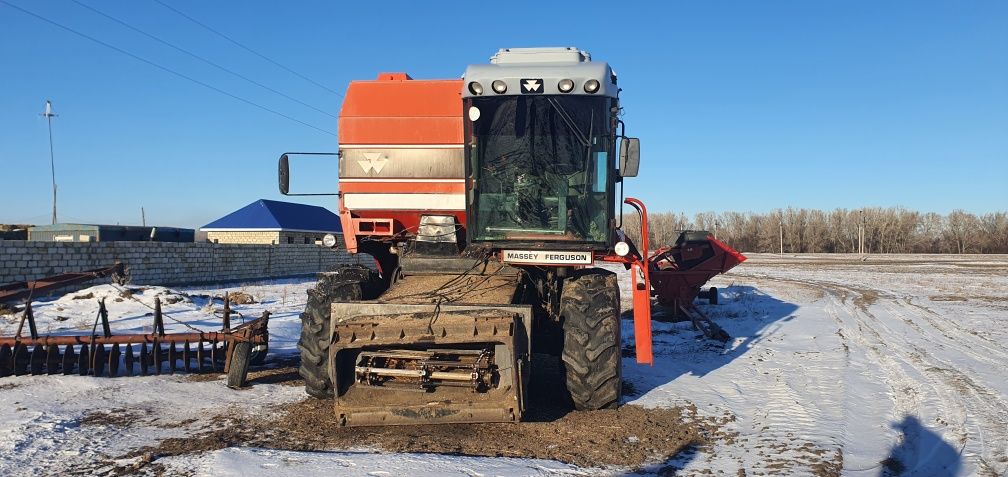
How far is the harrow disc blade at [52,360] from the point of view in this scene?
9086 millimetres

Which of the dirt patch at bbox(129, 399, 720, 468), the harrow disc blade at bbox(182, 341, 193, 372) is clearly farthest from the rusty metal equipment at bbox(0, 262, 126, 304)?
the dirt patch at bbox(129, 399, 720, 468)

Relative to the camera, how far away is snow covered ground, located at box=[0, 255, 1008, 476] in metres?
5.79

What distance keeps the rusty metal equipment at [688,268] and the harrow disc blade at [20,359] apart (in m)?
11.7

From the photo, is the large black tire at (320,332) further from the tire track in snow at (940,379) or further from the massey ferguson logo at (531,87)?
the tire track in snow at (940,379)

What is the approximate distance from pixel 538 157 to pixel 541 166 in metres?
0.11

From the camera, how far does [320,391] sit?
311 inches

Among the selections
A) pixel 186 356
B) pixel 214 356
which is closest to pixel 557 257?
pixel 214 356

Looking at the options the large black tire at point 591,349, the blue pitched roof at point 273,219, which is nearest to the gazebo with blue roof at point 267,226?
the blue pitched roof at point 273,219

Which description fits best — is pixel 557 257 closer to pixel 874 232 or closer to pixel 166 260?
pixel 166 260

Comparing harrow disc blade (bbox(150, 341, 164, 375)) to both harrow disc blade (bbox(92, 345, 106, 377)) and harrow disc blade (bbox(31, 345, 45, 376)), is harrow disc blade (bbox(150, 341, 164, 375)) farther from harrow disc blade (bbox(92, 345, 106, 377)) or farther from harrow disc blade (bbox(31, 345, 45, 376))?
harrow disc blade (bbox(31, 345, 45, 376))

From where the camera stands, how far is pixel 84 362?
9133mm

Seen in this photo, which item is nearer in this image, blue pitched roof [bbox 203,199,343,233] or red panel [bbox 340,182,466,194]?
red panel [bbox 340,182,466,194]

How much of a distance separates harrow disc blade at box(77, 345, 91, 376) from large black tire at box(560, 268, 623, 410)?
6.20 meters

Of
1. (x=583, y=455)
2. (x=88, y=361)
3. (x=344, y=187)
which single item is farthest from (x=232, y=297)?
(x=583, y=455)
